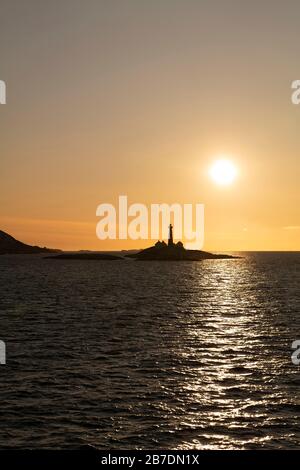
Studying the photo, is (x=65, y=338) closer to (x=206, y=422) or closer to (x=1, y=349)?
(x=1, y=349)

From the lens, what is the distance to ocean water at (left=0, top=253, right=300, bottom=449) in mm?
25312

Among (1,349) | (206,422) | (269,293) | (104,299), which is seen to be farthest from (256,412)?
(269,293)

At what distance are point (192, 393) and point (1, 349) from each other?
764 inches

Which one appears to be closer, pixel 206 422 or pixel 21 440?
pixel 21 440

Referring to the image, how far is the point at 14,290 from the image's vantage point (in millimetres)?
105500

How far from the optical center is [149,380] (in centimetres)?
3494

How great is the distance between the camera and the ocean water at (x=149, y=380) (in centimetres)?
2531

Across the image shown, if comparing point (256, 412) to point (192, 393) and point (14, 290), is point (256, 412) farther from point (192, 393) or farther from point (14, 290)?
point (14, 290)

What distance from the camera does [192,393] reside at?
3206 centimetres
